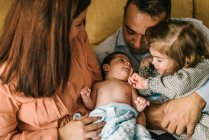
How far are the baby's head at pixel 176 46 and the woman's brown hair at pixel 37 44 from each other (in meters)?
0.43

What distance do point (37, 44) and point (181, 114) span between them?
713mm

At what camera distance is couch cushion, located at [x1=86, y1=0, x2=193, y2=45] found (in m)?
1.97

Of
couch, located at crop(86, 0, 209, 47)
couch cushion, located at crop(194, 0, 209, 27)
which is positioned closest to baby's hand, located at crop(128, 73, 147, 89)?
couch, located at crop(86, 0, 209, 47)

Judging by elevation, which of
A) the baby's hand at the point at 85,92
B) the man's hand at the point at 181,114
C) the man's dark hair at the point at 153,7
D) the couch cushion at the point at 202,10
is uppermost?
the man's dark hair at the point at 153,7

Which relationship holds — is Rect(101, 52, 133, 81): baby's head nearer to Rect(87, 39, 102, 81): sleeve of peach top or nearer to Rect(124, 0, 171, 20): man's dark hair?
Rect(87, 39, 102, 81): sleeve of peach top

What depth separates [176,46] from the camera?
148 cm

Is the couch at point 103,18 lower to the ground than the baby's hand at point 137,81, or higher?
higher

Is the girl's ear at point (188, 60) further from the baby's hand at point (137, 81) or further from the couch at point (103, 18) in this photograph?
the couch at point (103, 18)

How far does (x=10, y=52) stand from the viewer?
123 cm

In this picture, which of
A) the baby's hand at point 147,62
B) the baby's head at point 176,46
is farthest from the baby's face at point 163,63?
the baby's hand at point 147,62

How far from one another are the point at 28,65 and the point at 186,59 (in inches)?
27.6

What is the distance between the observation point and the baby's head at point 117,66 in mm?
1657

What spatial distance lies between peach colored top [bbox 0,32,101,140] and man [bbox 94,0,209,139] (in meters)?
0.36

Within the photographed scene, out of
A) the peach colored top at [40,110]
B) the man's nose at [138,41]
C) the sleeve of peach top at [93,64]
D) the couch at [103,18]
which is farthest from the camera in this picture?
the couch at [103,18]
